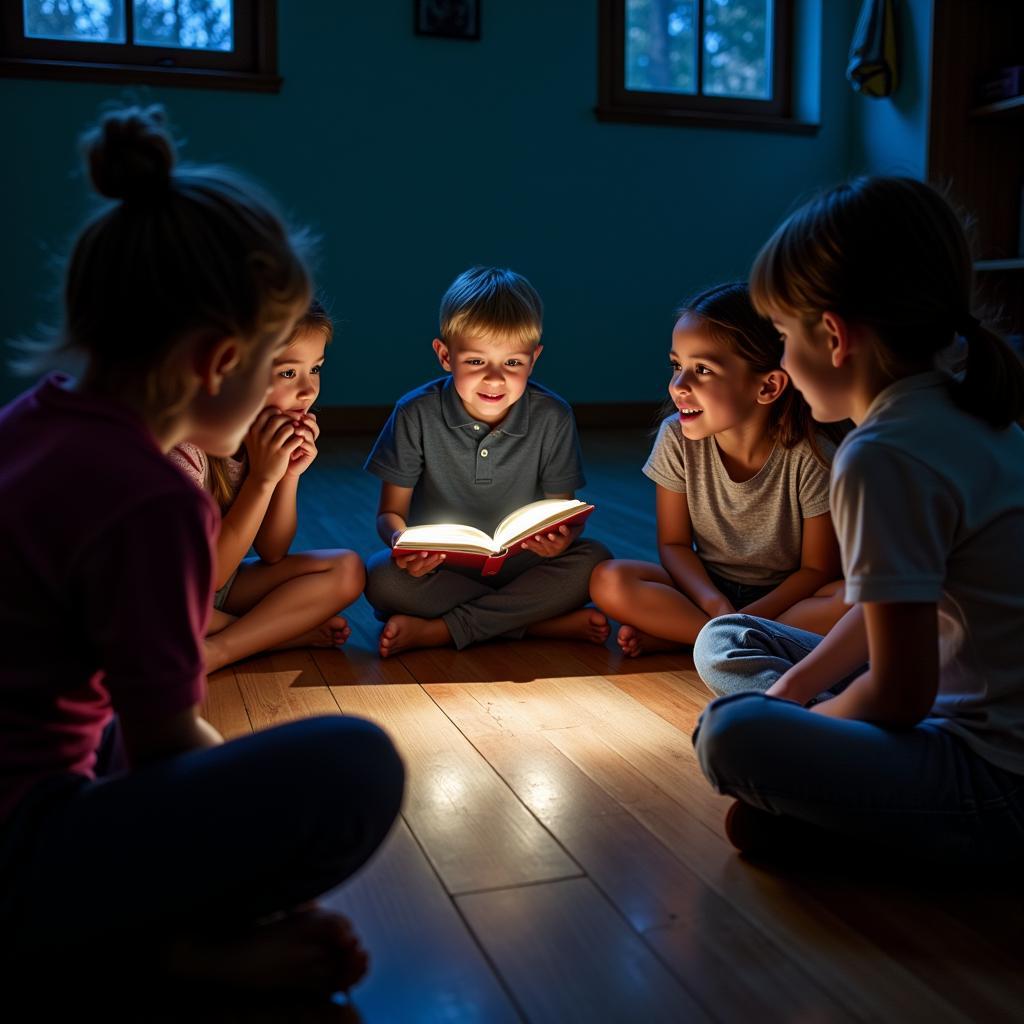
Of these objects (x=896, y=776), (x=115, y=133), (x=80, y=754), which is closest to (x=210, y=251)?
(x=115, y=133)

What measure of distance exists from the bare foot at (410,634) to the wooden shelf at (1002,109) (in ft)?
7.12

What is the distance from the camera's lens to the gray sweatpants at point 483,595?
176 centimetres

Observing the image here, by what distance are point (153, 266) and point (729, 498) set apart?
1.10m

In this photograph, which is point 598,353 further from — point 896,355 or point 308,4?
point 896,355

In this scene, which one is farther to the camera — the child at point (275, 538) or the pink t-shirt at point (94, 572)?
the child at point (275, 538)

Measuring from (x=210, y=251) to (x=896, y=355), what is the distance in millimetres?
586

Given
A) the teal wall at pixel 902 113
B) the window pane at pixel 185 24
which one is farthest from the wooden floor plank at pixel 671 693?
the window pane at pixel 185 24

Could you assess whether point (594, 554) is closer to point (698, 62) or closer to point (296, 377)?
point (296, 377)

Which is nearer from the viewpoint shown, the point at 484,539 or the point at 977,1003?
the point at 977,1003

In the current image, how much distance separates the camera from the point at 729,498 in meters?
1.69

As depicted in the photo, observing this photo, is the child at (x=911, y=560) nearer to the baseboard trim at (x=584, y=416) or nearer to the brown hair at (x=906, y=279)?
the brown hair at (x=906, y=279)

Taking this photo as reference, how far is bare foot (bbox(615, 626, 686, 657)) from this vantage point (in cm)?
170

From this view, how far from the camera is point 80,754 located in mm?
809

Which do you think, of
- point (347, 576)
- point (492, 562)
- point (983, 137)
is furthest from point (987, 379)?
point (983, 137)
